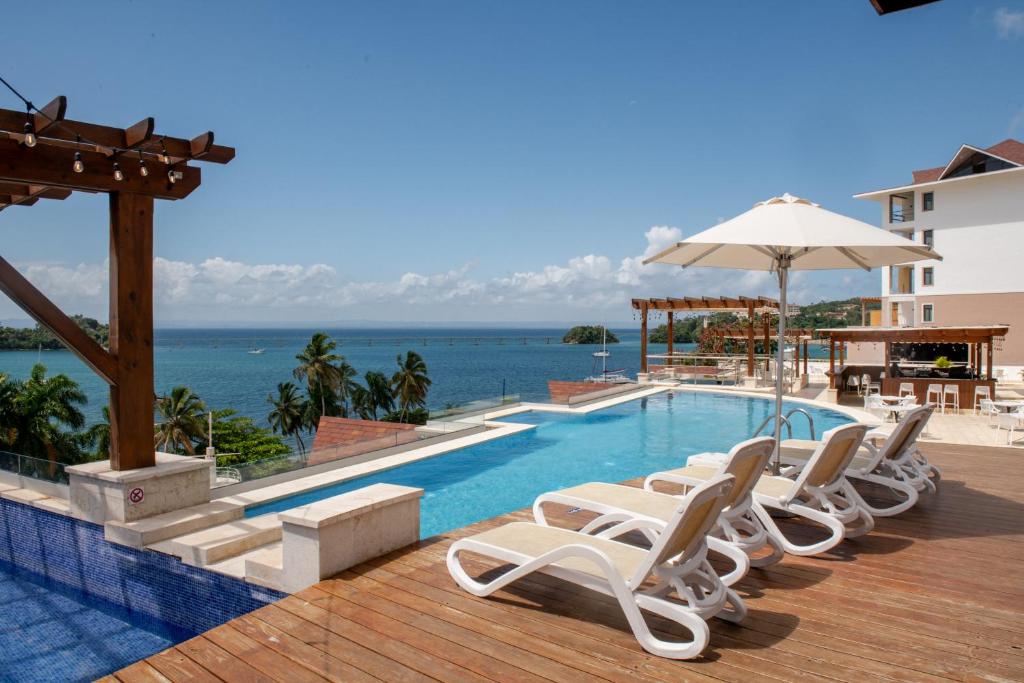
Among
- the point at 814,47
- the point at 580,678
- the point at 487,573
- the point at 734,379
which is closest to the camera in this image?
Answer: the point at 580,678

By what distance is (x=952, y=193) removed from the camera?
31.1 meters

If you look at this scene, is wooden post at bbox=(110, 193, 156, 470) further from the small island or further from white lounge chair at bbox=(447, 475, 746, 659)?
the small island

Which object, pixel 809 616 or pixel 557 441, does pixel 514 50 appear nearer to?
pixel 557 441

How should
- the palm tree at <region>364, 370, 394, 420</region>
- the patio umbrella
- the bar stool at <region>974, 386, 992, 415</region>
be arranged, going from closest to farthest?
the patio umbrella
the bar stool at <region>974, 386, 992, 415</region>
the palm tree at <region>364, 370, 394, 420</region>

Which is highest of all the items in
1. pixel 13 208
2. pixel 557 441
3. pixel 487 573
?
pixel 13 208

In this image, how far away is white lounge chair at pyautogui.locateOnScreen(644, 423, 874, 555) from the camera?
12.4 ft

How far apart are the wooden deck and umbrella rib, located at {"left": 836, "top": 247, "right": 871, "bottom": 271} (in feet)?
8.54

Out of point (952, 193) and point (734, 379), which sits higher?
point (952, 193)

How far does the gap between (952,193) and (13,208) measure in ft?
121

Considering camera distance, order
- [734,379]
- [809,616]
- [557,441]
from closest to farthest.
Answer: [809,616] → [557,441] → [734,379]

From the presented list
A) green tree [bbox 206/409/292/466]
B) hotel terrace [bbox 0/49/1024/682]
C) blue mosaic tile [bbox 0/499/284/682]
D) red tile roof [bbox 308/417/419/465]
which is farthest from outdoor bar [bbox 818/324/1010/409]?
green tree [bbox 206/409/292/466]

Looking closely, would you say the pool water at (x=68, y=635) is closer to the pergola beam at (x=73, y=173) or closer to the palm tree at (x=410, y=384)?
the pergola beam at (x=73, y=173)

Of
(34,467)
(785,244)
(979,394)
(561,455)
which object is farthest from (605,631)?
(979,394)

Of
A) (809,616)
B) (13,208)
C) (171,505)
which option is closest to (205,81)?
(13,208)
